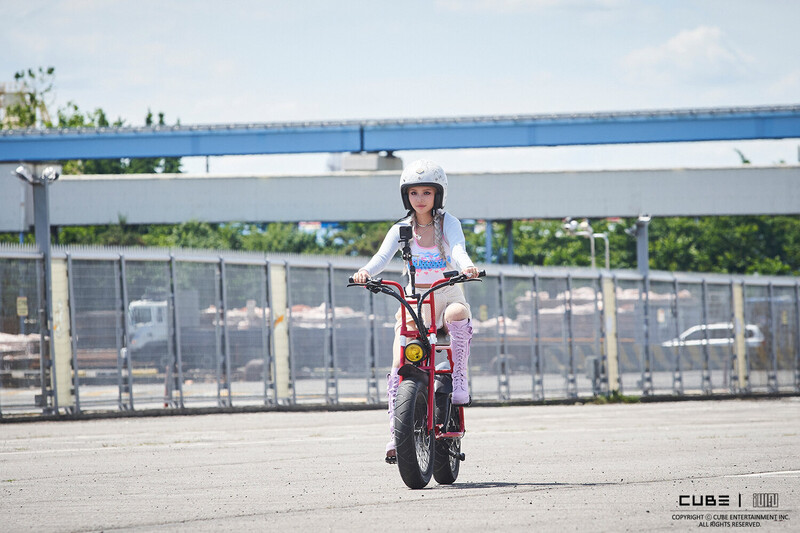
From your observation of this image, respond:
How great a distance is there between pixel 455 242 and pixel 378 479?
5.50ft

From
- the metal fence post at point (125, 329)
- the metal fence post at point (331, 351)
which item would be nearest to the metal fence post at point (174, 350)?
the metal fence post at point (125, 329)

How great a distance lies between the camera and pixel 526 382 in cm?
2341

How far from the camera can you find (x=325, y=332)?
20969 millimetres

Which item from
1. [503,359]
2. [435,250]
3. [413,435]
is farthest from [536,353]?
[413,435]

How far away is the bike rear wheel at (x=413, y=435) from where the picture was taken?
734cm

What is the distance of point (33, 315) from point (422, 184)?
1039cm

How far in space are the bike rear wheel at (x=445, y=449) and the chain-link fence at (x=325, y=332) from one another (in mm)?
10097

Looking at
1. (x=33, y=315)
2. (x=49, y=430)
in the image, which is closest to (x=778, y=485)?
(x=49, y=430)

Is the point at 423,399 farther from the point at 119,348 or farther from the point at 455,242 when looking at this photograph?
the point at 119,348

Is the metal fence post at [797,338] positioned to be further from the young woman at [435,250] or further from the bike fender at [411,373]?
the bike fender at [411,373]

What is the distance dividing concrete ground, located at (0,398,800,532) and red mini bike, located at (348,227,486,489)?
22cm

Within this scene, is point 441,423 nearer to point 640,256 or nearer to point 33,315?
point 33,315

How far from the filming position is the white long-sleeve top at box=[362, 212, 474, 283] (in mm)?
8109

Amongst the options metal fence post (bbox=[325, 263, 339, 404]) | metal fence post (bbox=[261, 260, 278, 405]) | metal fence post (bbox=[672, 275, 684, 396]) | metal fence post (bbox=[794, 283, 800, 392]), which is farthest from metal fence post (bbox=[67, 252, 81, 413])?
metal fence post (bbox=[794, 283, 800, 392])
